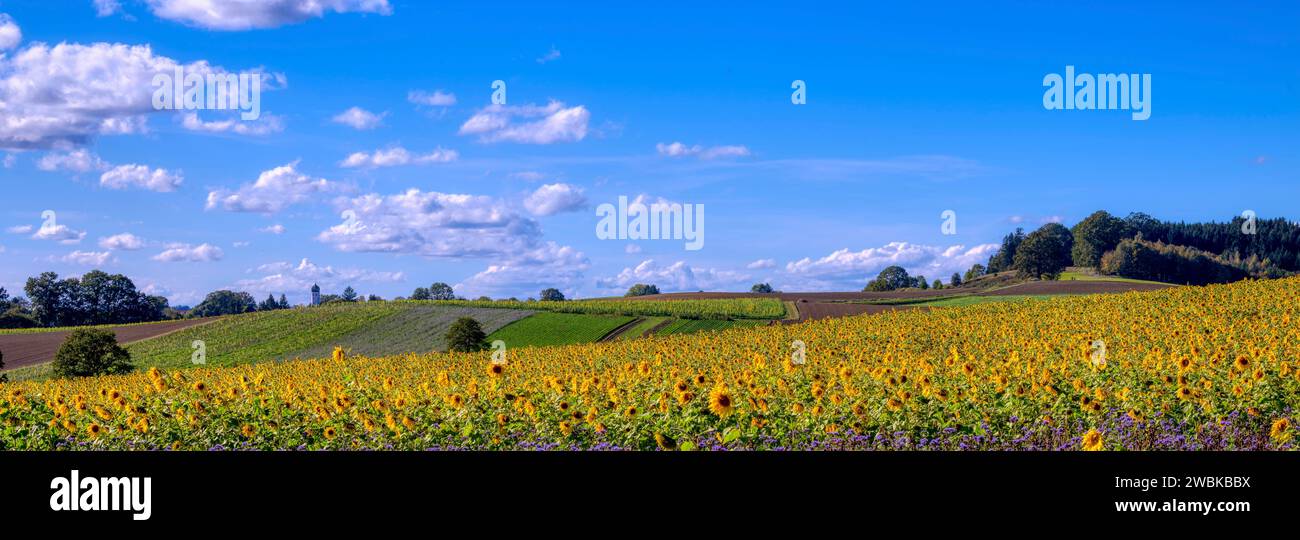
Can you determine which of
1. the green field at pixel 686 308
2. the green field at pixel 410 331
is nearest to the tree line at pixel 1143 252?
the green field at pixel 686 308

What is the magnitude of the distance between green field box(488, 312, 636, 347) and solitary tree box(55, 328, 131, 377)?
749 inches

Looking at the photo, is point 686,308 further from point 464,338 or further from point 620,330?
point 464,338

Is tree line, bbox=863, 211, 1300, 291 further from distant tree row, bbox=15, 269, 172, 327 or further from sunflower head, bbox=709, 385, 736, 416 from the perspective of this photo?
sunflower head, bbox=709, 385, 736, 416

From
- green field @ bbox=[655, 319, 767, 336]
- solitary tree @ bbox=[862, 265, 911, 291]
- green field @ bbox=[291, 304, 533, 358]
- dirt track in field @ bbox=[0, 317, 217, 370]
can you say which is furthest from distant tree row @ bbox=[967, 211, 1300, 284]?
dirt track in field @ bbox=[0, 317, 217, 370]

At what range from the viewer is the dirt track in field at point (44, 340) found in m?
57.6

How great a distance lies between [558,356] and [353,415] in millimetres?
13024

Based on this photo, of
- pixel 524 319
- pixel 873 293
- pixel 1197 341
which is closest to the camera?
pixel 1197 341

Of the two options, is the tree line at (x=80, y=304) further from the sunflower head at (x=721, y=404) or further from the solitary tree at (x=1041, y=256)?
the sunflower head at (x=721, y=404)

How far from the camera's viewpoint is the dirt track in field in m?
57.6

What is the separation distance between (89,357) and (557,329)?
24807 mm

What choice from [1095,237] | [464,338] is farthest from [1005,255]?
[464,338]

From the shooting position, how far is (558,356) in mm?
23562

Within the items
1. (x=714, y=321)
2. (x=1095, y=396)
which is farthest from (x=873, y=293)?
(x=1095, y=396)
